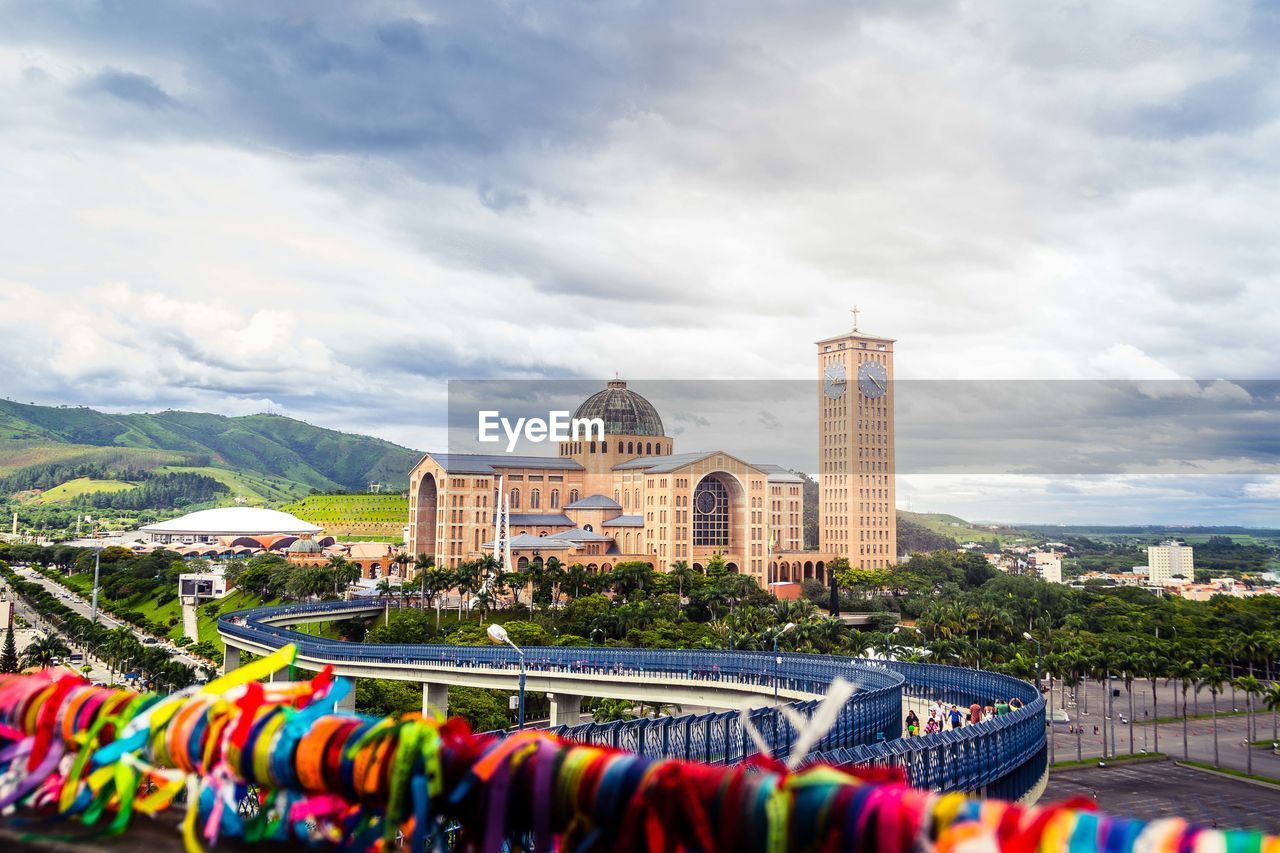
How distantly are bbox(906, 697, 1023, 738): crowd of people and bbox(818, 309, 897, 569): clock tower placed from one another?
86.9 m

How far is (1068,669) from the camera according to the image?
230 ft

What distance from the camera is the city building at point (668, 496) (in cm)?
11256

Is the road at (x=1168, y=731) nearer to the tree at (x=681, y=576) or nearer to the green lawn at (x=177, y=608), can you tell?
the tree at (x=681, y=576)

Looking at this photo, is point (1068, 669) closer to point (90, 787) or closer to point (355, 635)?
point (355, 635)

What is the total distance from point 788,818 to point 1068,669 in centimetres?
7314

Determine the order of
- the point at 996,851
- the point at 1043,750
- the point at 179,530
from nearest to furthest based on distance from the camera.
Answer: the point at 996,851, the point at 1043,750, the point at 179,530

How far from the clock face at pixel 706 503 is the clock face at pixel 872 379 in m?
33.0

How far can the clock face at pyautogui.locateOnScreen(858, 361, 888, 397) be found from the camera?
451 feet

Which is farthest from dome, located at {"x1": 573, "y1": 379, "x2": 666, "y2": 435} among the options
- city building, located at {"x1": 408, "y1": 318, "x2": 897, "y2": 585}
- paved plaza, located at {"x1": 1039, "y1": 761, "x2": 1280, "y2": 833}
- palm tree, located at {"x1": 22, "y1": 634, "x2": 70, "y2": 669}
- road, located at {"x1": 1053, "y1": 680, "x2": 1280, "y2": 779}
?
paved plaza, located at {"x1": 1039, "y1": 761, "x2": 1280, "y2": 833}

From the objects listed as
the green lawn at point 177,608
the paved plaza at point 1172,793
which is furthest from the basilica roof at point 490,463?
the paved plaza at point 1172,793

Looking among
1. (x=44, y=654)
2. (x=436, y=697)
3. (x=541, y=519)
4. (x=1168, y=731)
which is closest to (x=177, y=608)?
(x=541, y=519)

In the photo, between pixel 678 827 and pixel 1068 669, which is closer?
pixel 678 827

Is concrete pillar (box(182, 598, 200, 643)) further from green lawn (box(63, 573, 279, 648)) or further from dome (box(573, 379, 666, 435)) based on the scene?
dome (box(573, 379, 666, 435))

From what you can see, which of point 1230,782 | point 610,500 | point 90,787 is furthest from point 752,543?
point 90,787
